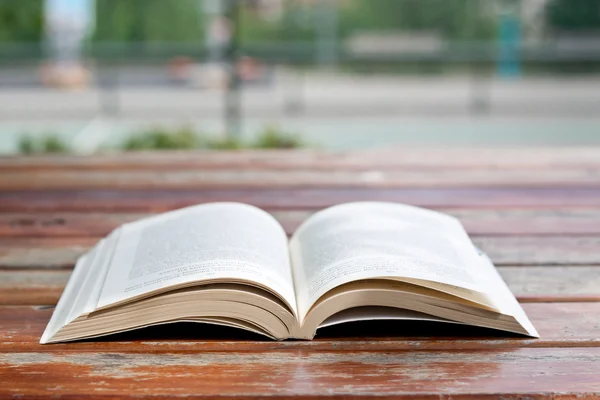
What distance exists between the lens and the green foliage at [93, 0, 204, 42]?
5.09 meters

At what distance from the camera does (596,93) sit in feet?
22.7

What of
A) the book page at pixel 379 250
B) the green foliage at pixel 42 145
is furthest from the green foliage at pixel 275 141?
the book page at pixel 379 250

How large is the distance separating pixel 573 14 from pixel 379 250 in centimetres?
689

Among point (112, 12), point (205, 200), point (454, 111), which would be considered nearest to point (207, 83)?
point (112, 12)

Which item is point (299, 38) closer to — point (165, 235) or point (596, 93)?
point (596, 93)

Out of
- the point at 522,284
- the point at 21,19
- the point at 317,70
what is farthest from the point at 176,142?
the point at 522,284

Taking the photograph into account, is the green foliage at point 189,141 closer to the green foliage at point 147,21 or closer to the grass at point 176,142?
the grass at point 176,142

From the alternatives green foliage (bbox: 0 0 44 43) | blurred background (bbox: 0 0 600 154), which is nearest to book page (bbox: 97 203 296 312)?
blurred background (bbox: 0 0 600 154)

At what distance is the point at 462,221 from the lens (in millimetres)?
1142

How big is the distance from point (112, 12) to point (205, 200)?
13.7 ft

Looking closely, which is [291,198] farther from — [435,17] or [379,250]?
[435,17]

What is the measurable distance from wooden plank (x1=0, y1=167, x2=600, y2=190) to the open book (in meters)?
0.57

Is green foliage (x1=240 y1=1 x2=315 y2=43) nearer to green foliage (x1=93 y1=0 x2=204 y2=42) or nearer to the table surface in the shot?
green foliage (x1=93 y1=0 x2=204 y2=42)

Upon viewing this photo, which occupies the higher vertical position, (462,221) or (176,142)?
(462,221)
